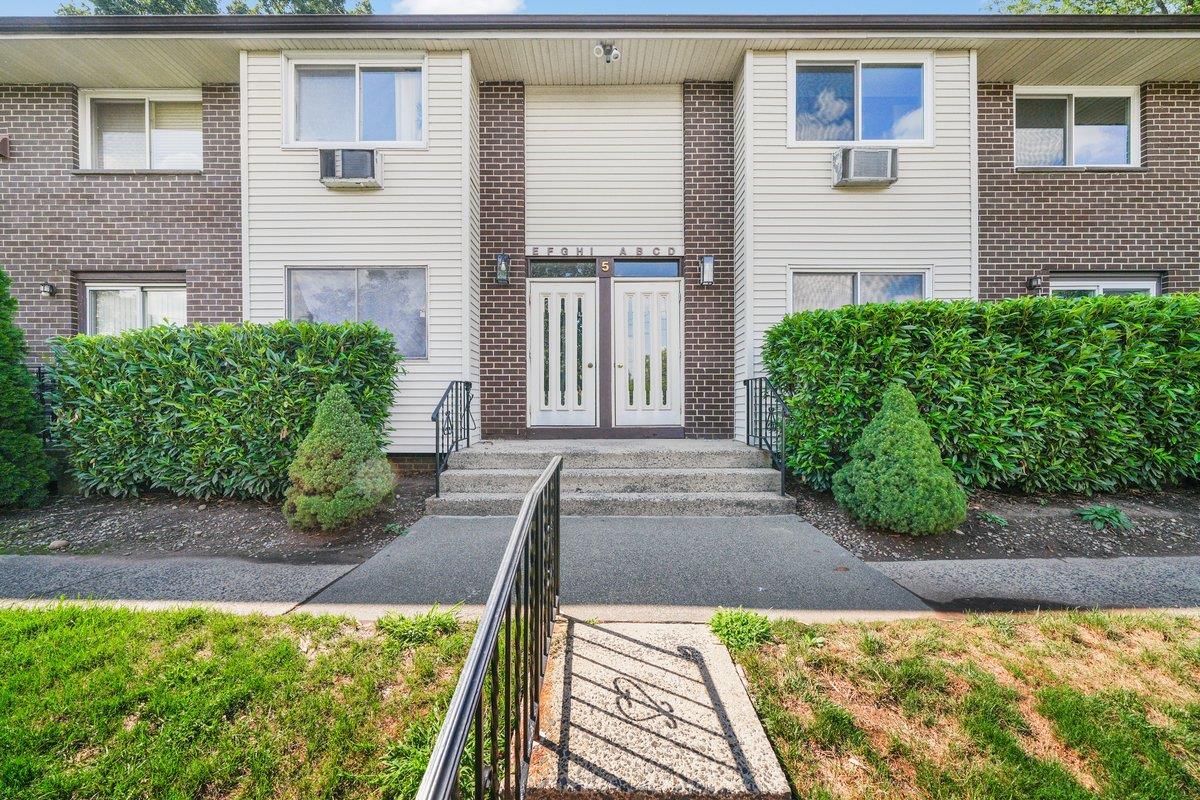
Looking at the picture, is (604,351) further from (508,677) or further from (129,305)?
(129,305)

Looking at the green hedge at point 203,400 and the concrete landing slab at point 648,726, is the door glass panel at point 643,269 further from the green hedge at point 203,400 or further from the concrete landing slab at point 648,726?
the concrete landing slab at point 648,726

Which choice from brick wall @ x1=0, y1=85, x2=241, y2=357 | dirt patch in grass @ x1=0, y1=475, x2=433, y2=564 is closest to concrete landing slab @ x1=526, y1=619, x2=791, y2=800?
dirt patch in grass @ x1=0, y1=475, x2=433, y2=564

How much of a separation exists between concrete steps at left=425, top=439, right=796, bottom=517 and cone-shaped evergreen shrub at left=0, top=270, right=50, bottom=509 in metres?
3.99

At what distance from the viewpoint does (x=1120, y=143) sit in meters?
7.06

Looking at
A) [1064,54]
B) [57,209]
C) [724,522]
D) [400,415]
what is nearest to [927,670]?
[724,522]

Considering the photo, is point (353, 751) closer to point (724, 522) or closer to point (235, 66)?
point (724, 522)

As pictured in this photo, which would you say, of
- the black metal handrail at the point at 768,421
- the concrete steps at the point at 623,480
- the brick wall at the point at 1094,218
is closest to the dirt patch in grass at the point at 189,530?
the concrete steps at the point at 623,480

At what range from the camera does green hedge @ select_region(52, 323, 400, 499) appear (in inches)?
191

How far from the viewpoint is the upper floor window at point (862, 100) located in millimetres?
6496

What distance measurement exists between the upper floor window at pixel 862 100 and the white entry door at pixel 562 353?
3.54 m

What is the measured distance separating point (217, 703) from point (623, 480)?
353 cm

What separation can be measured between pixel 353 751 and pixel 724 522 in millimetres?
3432

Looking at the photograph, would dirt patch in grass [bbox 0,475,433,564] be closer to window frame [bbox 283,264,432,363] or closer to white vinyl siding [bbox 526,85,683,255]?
window frame [bbox 283,264,432,363]

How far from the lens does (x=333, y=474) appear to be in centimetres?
436
